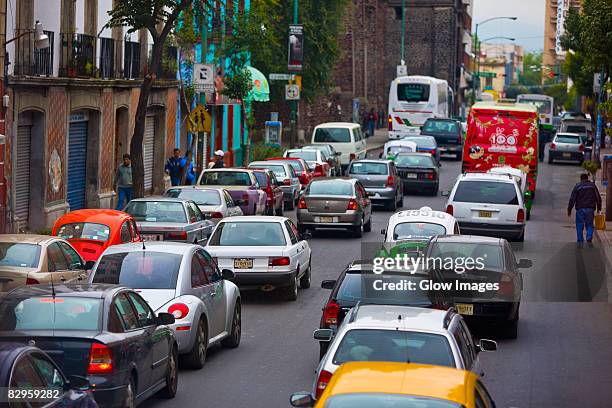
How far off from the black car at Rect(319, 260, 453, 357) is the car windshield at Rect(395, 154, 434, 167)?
30173 mm

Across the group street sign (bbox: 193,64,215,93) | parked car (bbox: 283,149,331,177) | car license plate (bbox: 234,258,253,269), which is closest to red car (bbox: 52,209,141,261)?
car license plate (bbox: 234,258,253,269)

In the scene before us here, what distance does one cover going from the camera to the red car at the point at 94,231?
72.5ft

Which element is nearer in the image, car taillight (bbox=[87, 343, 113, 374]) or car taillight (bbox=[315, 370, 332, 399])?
car taillight (bbox=[315, 370, 332, 399])

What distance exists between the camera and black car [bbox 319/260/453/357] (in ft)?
49.9

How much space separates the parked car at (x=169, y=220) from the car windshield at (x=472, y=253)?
789 centimetres

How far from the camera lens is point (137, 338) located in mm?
12453

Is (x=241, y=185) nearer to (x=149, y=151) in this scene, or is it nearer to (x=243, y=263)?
(x=149, y=151)

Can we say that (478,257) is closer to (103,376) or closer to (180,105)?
(103,376)

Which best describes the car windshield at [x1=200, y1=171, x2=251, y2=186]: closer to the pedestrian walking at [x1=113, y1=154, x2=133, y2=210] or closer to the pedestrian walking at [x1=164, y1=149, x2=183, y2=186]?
the pedestrian walking at [x1=113, y1=154, x2=133, y2=210]

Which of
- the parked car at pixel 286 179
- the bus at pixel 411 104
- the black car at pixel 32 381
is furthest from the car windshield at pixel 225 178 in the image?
the bus at pixel 411 104

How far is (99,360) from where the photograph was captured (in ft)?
38.1

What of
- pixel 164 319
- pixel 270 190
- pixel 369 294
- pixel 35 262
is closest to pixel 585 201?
pixel 270 190

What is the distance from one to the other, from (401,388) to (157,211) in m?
18.3

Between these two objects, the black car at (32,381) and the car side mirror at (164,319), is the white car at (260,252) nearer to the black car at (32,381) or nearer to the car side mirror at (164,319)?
the car side mirror at (164,319)
